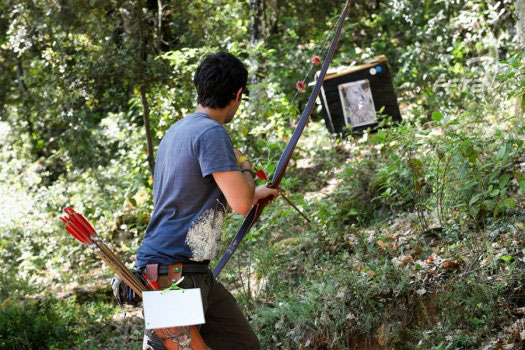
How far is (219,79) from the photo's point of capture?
3.47 metres

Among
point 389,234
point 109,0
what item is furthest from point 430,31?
point 389,234

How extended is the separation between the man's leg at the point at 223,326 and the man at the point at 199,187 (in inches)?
5.1

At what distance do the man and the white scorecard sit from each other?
177mm

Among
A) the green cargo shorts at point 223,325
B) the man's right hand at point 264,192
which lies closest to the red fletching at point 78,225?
the green cargo shorts at point 223,325

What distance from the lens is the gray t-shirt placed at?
3350 mm

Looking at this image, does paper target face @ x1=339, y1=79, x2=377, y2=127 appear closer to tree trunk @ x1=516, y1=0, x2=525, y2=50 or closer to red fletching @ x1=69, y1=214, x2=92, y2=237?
tree trunk @ x1=516, y1=0, x2=525, y2=50

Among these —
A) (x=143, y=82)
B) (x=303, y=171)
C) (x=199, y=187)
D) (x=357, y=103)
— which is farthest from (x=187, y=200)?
(x=303, y=171)

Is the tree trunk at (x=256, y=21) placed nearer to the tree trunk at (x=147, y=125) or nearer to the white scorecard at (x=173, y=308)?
the tree trunk at (x=147, y=125)

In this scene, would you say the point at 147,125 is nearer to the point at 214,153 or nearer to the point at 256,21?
the point at 256,21

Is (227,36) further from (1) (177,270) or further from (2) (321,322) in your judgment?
(1) (177,270)

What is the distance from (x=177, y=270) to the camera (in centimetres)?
341

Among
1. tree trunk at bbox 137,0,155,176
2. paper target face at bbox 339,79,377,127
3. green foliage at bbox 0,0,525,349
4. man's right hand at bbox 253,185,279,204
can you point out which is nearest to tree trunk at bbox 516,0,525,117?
green foliage at bbox 0,0,525,349

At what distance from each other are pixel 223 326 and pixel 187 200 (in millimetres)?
747

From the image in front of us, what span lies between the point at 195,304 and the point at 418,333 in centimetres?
190
